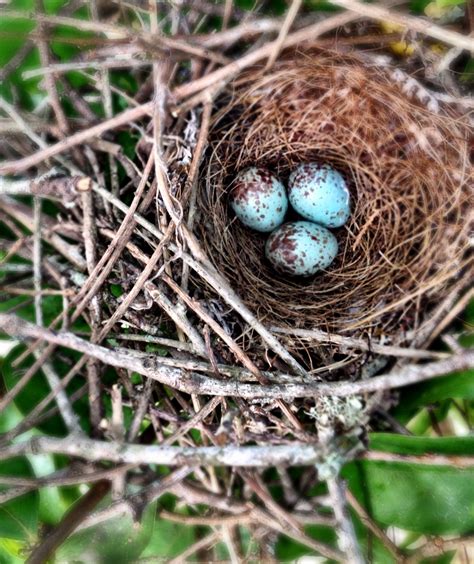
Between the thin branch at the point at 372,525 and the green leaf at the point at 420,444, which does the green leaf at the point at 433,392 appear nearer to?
the green leaf at the point at 420,444

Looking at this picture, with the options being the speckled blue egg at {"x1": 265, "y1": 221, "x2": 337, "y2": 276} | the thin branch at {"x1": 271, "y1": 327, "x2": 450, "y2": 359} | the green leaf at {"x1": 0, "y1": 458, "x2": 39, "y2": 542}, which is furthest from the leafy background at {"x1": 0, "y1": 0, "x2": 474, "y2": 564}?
the speckled blue egg at {"x1": 265, "y1": 221, "x2": 337, "y2": 276}

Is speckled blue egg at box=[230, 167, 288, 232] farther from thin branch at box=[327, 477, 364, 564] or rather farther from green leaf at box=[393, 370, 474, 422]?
thin branch at box=[327, 477, 364, 564]

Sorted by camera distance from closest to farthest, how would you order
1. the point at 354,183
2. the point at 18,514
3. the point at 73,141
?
the point at 18,514 → the point at 73,141 → the point at 354,183

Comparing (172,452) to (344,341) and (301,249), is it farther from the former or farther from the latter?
(301,249)

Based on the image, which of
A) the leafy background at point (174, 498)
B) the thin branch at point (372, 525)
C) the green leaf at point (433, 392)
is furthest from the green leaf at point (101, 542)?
the green leaf at point (433, 392)

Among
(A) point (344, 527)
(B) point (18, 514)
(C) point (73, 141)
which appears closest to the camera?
(A) point (344, 527)

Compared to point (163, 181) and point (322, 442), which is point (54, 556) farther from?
point (163, 181)

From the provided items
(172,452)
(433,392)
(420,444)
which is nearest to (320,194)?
(433,392)

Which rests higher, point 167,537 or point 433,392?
point 433,392
